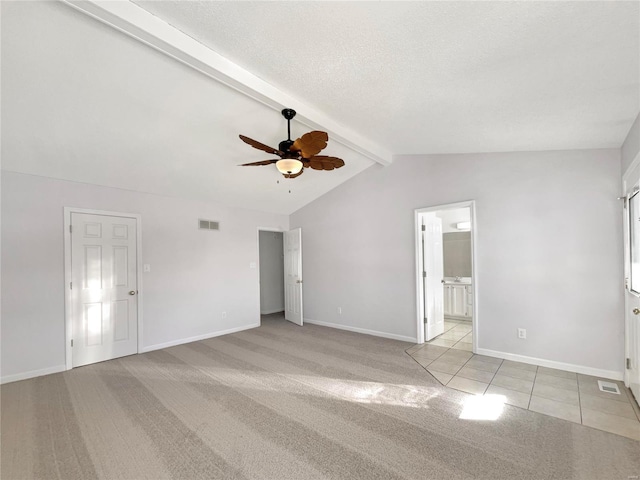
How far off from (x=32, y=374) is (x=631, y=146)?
7.01 meters

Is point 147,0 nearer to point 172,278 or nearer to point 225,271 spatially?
point 172,278

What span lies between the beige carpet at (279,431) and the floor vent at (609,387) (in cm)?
96

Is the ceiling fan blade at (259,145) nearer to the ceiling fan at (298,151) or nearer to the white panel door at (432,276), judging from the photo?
the ceiling fan at (298,151)

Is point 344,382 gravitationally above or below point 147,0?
below

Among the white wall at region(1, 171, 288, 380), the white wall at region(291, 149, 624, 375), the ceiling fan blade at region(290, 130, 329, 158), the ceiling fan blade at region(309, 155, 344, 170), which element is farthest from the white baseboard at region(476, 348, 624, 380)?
the white wall at region(1, 171, 288, 380)

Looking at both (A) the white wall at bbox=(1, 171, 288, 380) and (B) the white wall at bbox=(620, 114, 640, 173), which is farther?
(A) the white wall at bbox=(1, 171, 288, 380)

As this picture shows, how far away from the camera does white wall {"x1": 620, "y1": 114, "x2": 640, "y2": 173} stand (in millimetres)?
2467

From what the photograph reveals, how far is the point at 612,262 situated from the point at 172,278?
Answer: 594 centimetres

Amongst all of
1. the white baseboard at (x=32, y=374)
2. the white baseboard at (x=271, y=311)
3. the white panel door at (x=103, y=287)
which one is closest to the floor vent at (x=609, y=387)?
the white panel door at (x=103, y=287)

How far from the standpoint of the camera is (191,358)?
414 centimetres

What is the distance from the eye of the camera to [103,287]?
164 inches

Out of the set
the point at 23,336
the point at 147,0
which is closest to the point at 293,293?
the point at 23,336

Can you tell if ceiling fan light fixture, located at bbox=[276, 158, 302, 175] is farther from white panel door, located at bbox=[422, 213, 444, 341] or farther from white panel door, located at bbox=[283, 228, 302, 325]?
white panel door, located at bbox=[283, 228, 302, 325]

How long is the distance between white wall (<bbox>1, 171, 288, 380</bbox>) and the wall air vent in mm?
86
